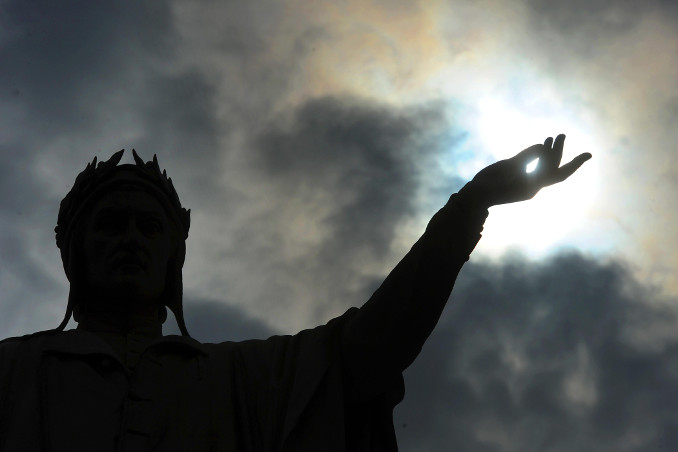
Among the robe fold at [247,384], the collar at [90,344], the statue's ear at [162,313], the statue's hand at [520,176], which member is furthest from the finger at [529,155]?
the statue's ear at [162,313]

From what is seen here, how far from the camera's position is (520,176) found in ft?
35.4

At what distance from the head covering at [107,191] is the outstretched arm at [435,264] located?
2384 millimetres

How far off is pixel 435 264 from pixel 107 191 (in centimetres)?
372

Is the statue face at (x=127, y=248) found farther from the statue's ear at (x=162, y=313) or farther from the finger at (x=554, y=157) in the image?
the finger at (x=554, y=157)

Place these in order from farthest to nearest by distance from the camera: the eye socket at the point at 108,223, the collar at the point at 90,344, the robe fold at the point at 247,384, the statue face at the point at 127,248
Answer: the eye socket at the point at 108,223 < the statue face at the point at 127,248 < the collar at the point at 90,344 < the robe fold at the point at 247,384

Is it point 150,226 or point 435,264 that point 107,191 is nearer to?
point 150,226

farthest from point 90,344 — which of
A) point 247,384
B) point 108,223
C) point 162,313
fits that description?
point 108,223

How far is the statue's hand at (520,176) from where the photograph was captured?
10.8m

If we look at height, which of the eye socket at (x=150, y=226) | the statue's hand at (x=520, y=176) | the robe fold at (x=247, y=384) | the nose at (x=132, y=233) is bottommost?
the robe fold at (x=247, y=384)

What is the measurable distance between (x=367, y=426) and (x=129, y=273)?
2.73 m

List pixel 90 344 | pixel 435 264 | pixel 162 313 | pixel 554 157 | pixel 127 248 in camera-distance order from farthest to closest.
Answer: pixel 162 313 < pixel 127 248 < pixel 90 344 < pixel 554 157 < pixel 435 264

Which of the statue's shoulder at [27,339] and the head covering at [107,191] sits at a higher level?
the head covering at [107,191]

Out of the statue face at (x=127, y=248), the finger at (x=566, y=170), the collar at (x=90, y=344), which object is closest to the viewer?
the finger at (x=566, y=170)

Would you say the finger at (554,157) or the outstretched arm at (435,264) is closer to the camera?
the outstretched arm at (435,264)
